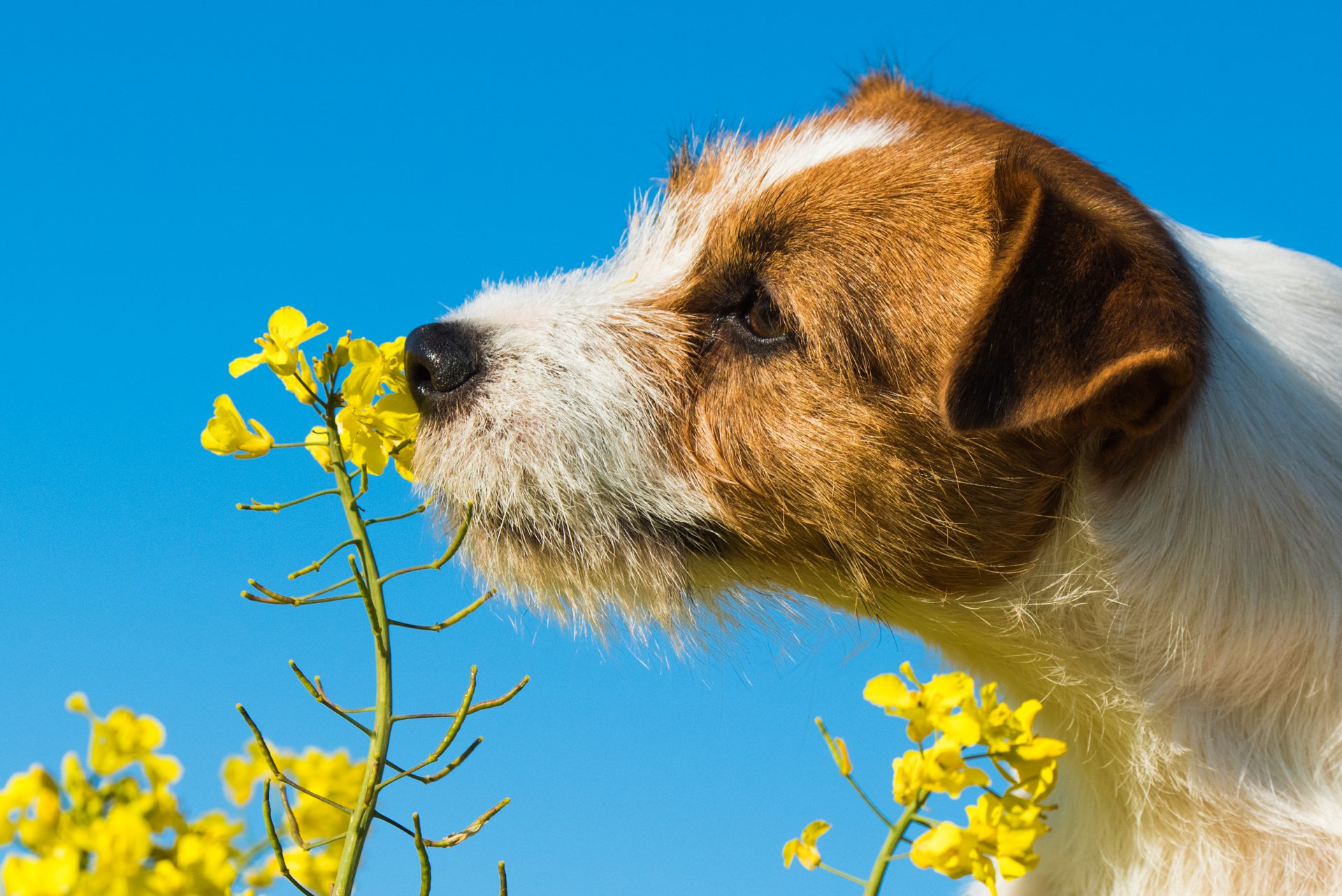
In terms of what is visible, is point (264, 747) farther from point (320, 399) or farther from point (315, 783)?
point (320, 399)

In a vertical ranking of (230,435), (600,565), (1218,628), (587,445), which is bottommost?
(1218,628)

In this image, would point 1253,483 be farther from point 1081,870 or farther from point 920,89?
point 920,89

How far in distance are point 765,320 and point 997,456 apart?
501mm

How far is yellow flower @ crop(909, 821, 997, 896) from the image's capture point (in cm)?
104

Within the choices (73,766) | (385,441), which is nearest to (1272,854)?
(385,441)

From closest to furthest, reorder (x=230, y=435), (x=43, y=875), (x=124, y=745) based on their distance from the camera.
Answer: (x=43, y=875)
(x=124, y=745)
(x=230, y=435)

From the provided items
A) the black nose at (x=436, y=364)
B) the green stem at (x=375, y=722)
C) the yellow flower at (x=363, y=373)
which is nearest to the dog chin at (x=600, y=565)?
the black nose at (x=436, y=364)

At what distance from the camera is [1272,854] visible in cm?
200

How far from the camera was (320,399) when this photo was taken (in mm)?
1379

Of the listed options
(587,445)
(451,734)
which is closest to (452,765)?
(451,734)

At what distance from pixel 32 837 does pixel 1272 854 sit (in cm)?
193

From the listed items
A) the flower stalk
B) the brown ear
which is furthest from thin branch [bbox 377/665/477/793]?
the brown ear

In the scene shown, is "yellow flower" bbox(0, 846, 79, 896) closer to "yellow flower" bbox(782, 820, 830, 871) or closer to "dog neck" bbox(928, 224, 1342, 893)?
"yellow flower" bbox(782, 820, 830, 871)

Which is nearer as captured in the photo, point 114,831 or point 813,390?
point 114,831
